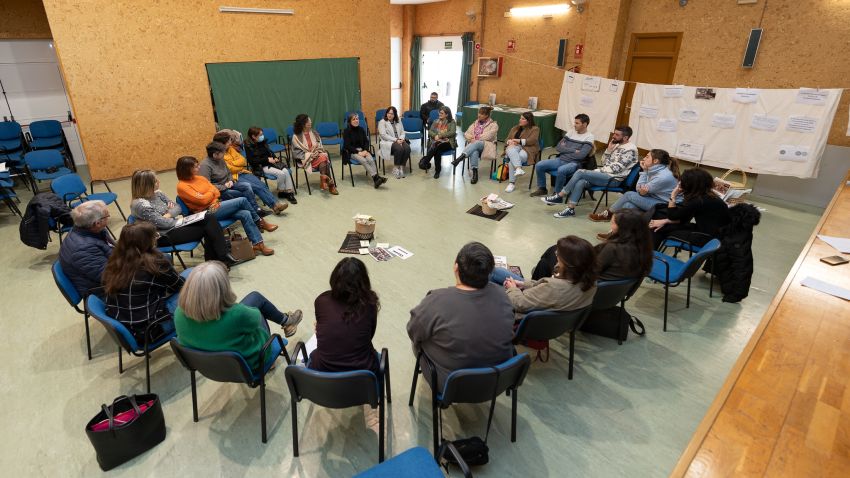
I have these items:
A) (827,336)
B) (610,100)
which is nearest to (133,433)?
(827,336)

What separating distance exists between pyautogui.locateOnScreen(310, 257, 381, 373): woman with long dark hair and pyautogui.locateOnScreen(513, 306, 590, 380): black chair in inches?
37.1

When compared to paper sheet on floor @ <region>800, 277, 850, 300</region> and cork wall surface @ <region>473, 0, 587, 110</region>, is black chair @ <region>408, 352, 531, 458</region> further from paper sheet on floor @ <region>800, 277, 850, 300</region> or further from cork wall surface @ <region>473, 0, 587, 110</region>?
cork wall surface @ <region>473, 0, 587, 110</region>

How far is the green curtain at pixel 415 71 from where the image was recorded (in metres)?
12.3

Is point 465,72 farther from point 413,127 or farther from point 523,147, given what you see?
point 523,147

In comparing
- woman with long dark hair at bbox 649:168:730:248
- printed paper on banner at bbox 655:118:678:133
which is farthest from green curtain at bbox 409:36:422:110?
woman with long dark hair at bbox 649:168:730:248

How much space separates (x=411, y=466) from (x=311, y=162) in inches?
209

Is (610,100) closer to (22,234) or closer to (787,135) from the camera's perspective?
(787,135)

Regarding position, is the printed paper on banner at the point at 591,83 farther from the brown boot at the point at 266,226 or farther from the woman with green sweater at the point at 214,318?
the woman with green sweater at the point at 214,318

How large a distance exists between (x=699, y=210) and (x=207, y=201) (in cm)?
459

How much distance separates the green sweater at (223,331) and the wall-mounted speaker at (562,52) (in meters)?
8.80

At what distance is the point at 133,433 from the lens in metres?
2.25

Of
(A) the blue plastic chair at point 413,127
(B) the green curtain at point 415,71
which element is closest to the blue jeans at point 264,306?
(A) the blue plastic chair at point 413,127

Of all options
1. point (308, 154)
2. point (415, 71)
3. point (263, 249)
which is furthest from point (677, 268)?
point (415, 71)

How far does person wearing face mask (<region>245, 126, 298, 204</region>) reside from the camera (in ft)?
19.2
